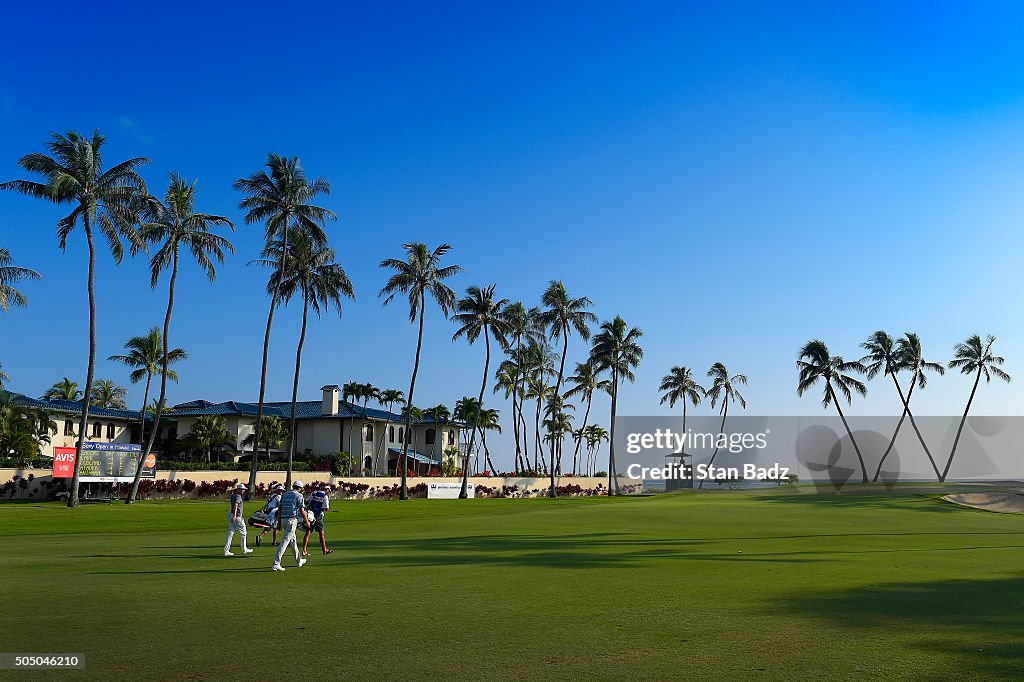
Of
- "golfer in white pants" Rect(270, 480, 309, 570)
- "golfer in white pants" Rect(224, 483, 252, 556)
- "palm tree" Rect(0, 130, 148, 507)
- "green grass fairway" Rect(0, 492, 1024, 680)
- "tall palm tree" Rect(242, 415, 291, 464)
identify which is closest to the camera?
"green grass fairway" Rect(0, 492, 1024, 680)

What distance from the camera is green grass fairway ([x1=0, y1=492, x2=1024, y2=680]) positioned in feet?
29.4

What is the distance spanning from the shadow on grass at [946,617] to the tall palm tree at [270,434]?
233ft

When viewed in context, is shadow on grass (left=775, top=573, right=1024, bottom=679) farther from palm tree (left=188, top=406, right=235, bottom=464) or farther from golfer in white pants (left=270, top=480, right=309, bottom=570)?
palm tree (left=188, top=406, right=235, bottom=464)

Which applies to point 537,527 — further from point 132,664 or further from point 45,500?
point 45,500

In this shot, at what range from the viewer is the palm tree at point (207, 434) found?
251 ft

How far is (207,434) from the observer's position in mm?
76938

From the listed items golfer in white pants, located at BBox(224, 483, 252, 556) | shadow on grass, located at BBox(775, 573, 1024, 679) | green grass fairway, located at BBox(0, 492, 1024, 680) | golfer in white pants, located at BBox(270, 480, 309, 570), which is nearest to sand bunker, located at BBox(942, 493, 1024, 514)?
green grass fairway, located at BBox(0, 492, 1024, 680)

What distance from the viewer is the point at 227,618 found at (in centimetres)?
1159

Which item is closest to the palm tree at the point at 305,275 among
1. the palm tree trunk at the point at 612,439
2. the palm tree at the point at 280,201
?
the palm tree at the point at 280,201

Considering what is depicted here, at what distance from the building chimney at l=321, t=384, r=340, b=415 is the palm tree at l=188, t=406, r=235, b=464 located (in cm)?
1165

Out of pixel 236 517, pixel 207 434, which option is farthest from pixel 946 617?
pixel 207 434

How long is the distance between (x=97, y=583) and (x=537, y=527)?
20.6m

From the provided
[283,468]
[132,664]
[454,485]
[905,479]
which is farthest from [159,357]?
[905,479]

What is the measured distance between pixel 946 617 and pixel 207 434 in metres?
73.6
